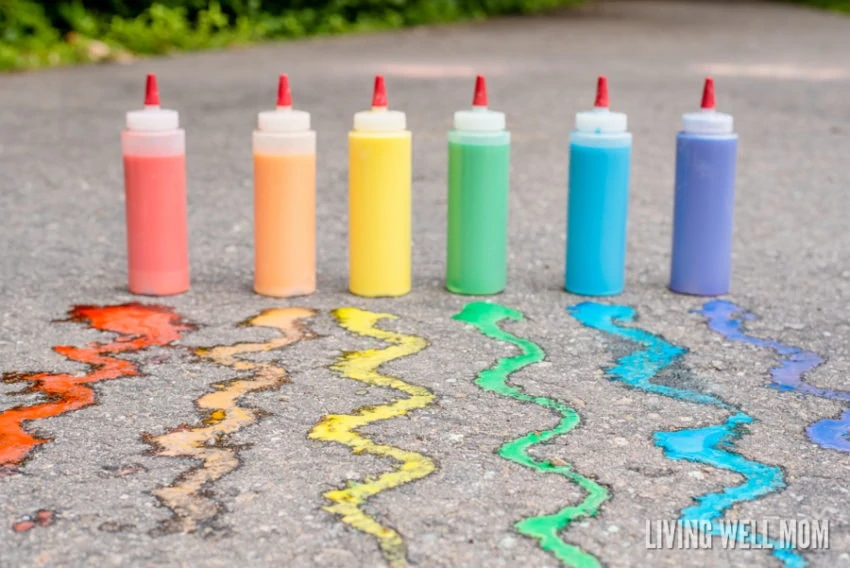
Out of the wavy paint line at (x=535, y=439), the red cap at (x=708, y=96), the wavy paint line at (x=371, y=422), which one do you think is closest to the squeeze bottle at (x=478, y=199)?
the wavy paint line at (x=535, y=439)

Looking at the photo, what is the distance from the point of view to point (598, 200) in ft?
12.5

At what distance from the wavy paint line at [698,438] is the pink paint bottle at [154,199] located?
121 centimetres

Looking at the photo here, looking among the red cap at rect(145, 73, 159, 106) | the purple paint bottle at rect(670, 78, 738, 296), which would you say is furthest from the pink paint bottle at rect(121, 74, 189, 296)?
the purple paint bottle at rect(670, 78, 738, 296)

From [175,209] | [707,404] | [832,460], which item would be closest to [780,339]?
[707,404]

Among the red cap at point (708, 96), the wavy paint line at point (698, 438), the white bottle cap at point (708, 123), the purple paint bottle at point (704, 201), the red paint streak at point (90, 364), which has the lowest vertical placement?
the wavy paint line at point (698, 438)

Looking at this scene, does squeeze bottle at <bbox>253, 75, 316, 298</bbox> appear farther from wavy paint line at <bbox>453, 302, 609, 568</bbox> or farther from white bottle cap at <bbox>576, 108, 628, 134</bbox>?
white bottle cap at <bbox>576, 108, 628, 134</bbox>

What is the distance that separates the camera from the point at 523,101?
24.8ft

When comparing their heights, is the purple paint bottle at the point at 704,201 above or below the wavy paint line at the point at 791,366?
above

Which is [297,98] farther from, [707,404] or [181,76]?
[707,404]

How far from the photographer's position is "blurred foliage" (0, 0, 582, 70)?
9.02 m

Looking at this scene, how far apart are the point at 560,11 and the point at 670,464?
39.2 feet

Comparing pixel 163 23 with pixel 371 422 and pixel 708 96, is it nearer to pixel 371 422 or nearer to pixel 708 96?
pixel 708 96

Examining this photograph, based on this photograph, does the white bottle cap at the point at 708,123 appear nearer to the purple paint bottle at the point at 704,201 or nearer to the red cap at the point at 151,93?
the purple paint bottle at the point at 704,201

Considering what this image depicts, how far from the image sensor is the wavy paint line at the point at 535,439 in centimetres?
223
